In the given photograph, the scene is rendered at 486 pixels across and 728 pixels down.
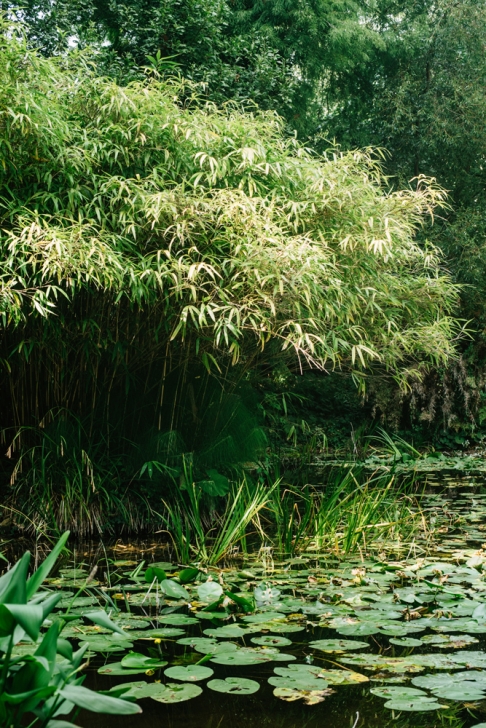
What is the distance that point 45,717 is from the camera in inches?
55.1

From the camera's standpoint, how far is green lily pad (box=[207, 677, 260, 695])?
6.77ft

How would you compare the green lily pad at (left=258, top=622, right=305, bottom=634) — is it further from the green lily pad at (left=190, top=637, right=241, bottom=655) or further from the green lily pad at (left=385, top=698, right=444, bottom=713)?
the green lily pad at (left=385, top=698, right=444, bottom=713)

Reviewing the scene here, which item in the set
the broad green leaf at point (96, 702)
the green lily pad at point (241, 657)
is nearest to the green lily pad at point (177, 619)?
the green lily pad at point (241, 657)

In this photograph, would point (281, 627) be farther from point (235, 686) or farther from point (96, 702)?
point (96, 702)

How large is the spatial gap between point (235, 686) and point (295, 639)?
0.52 meters

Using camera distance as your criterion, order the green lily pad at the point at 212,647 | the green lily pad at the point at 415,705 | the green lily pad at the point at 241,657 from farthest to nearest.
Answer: the green lily pad at the point at 212,647
the green lily pad at the point at 241,657
the green lily pad at the point at 415,705

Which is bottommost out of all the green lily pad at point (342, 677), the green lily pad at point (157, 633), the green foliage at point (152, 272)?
the green lily pad at point (157, 633)

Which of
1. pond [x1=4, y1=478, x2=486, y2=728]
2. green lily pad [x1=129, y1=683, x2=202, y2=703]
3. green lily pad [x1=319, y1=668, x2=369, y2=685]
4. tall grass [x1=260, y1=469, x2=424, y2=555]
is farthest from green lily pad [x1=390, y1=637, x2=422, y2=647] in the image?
tall grass [x1=260, y1=469, x2=424, y2=555]

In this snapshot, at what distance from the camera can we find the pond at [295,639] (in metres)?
2.04

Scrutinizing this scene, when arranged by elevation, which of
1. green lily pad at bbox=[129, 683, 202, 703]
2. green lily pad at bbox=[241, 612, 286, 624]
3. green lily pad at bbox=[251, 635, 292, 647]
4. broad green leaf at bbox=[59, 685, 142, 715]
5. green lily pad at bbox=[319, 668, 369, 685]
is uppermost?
broad green leaf at bbox=[59, 685, 142, 715]

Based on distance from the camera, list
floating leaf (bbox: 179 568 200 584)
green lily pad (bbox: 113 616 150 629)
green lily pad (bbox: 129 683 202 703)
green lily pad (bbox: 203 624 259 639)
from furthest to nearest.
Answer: floating leaf (bbox: 179 568 200 584)
green lily pad (bbox: 113 616 150 629)
green lily pad (bbox: 203 624 259 639)
green lily pad (bbox: 129 683 202 703)

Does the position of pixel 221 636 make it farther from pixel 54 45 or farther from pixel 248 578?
pixel 54 45

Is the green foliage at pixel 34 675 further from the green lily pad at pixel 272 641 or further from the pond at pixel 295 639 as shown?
the green lily pad at pixel 272 641

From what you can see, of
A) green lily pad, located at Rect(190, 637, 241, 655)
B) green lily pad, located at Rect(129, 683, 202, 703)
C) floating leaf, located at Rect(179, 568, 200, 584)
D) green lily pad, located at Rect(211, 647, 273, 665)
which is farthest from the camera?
floating leaf, located at Rect(179, 568, 200, 584)
